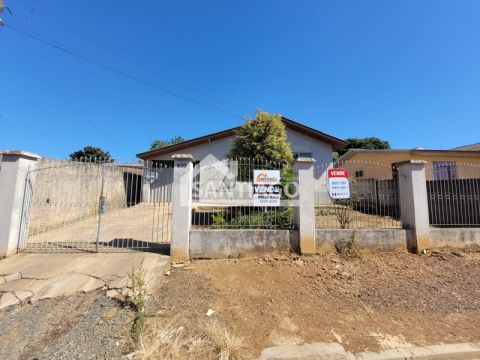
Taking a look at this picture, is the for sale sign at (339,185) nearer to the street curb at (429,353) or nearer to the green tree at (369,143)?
the street curb at (429,353)

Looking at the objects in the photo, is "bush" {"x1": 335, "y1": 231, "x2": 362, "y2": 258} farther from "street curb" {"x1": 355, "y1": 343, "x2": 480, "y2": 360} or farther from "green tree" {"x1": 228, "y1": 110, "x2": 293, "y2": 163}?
"green tree" {"x1": 228, "y1": 110, "x2": 293, "y2": 163}

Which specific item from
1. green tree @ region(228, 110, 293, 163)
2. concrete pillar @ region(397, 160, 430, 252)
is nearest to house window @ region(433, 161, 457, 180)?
concrete pillar @ region(397, 160, 430, 252)

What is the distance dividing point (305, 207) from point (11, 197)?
6.40 metres

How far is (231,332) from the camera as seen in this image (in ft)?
10.7

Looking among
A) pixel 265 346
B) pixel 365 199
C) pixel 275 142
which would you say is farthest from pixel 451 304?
pixel 275 142

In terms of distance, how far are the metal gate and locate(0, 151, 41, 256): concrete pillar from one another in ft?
0.45

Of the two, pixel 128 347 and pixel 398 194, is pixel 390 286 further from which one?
pixel 128 347

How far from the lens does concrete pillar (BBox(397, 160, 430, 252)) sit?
5.85 meters

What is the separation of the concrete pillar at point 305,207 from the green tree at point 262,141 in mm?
3126

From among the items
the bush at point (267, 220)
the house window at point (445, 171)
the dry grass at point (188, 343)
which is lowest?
the dry grass at point (188, 343)

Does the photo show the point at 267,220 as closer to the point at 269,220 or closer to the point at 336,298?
the point at 269,220

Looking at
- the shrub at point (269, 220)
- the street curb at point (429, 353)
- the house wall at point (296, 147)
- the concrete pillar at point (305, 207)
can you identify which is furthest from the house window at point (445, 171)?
the street curb at point (429, 353)

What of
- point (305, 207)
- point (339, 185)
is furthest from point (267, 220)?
point (339, 185)

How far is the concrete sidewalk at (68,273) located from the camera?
3.99 meters
